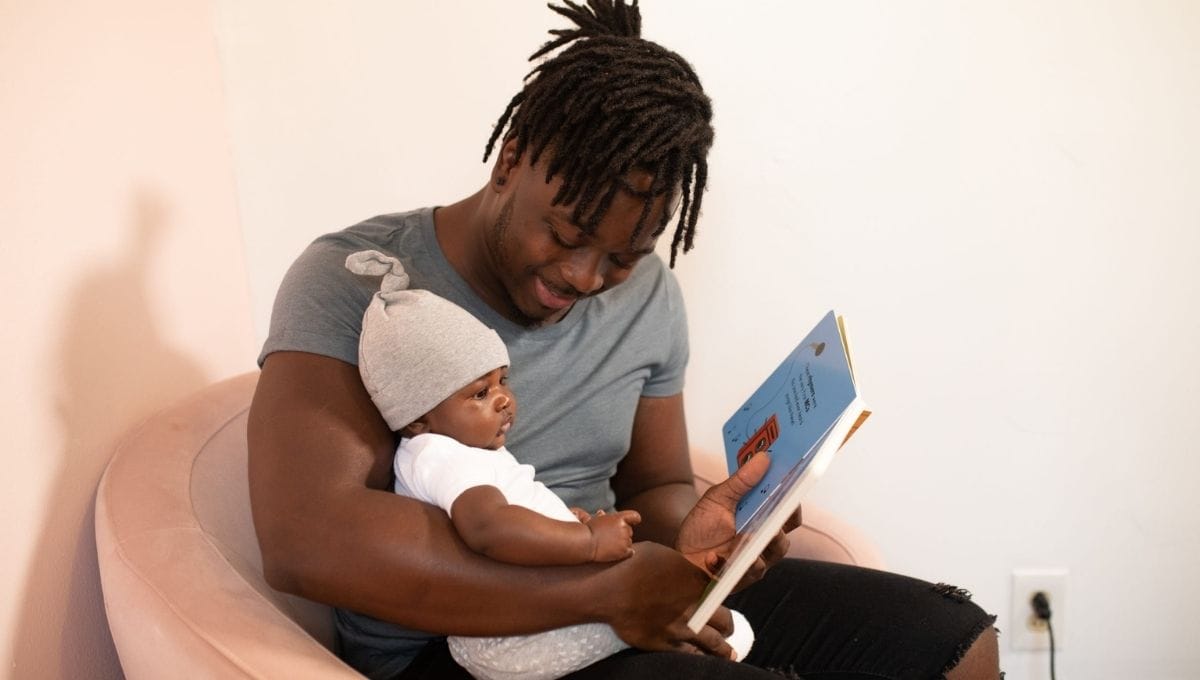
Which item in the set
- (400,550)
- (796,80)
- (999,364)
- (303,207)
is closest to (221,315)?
(303,207)

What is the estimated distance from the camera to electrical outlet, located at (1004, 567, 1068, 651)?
2059 millimetres

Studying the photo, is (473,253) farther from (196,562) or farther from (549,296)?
(196,562)

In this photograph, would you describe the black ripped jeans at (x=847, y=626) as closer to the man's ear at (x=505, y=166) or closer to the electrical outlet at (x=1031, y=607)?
the man's ear at (x=505, y=166)

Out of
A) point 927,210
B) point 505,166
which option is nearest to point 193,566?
point 505,166

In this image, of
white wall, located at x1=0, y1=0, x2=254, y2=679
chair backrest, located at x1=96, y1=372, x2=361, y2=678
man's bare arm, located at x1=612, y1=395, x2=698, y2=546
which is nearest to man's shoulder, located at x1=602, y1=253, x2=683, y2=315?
man's bare arm, located at x1=612, y1=395, x2=698, y2=546

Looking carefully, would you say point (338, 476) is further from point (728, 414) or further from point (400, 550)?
point (728, 414)

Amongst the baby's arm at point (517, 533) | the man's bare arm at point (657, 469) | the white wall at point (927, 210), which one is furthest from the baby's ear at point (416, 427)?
the white wall at point (927, 210)

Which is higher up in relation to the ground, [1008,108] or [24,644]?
[1008,108]

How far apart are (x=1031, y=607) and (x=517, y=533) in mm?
1358

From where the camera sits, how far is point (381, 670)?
4.26 ft

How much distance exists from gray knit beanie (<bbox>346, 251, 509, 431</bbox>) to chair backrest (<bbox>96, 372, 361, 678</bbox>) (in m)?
0.25

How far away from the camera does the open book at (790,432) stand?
1.08 m

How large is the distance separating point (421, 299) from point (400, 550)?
27 cm

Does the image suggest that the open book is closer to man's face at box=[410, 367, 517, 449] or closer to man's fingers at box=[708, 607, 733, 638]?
man's fingers at box=[708, 607, 733, 638]
